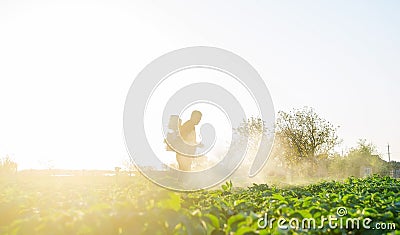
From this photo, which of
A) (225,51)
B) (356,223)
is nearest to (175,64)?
(225,51)

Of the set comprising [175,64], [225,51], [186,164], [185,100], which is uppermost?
[225,51]

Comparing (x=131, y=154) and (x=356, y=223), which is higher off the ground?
(x=131, y=154)

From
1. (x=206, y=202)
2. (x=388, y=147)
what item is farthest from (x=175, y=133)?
(x=388, y=147)

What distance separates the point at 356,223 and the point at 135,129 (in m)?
6.02

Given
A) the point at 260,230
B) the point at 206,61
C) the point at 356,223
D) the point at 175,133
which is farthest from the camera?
the point at 206,61

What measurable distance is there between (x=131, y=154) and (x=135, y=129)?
2.50 ft

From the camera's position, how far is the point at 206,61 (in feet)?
38.7

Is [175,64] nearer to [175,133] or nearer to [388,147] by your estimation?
[175,133]

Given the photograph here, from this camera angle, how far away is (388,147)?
2975 inches

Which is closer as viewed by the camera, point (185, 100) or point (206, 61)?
point (185, 100)

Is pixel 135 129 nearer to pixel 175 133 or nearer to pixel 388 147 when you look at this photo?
pixel 175 133

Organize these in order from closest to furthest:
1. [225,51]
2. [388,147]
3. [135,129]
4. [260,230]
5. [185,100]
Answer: [260,230] → [135,129] → [185,100] → [225,51] → [388,147]

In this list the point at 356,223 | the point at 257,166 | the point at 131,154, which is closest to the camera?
the point at 356,223

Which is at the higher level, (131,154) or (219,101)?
(219,101)
